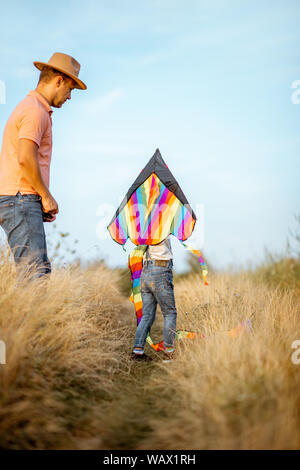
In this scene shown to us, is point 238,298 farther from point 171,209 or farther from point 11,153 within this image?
point 11,153

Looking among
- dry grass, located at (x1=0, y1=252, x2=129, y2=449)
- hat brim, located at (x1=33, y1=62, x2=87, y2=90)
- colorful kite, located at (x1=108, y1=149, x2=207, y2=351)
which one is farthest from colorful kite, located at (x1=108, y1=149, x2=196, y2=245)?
hat brim, located at (x1=33, y1=62, x2=87, y2=90)

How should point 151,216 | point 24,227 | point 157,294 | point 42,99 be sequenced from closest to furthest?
point 24,227 < point 42,99 < point 157,294 < point 151,216

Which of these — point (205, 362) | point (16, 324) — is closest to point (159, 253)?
point (205, 362)

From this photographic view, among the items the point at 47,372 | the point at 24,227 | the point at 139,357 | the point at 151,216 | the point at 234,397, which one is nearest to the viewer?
the point at 234,397

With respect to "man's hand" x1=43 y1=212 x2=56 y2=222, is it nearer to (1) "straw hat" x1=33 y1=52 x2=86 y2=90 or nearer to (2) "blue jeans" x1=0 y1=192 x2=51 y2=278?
(2) "blue jeans" x1=0 y1=192 x2=51 y2=278

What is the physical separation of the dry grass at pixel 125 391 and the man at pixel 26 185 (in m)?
0.32

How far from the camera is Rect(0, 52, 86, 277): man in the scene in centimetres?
351

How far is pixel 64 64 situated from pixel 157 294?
8.08 feet

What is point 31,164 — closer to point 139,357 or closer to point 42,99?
point 42,99

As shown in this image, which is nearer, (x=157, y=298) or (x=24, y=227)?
(x=24, y=227)

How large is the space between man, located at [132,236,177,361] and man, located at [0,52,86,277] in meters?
1.31

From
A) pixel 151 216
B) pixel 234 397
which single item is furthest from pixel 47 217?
pixel 234 397

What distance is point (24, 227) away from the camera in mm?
3566

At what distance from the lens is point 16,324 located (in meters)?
3.16
